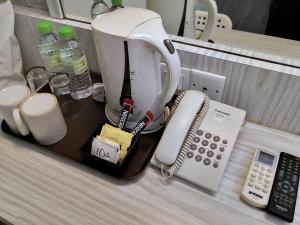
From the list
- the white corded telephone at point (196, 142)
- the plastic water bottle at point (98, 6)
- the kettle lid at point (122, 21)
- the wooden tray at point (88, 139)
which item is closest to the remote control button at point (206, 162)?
the white corded telephone at point (196, 142)

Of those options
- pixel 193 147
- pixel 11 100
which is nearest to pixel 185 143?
pixel 193 147

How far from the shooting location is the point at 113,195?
1.90 feet

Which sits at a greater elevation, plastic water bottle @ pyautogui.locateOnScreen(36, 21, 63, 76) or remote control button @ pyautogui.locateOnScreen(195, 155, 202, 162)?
plastic water bottle @ pyautogui.locateOnScreen(36, 21, 63, 76)

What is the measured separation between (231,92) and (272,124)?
0.48 ft

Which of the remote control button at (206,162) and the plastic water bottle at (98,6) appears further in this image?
the plastic water bottle at (98,6)

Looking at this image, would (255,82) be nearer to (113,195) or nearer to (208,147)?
(208,147)

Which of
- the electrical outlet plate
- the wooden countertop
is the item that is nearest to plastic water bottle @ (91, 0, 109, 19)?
the electrical outlet plate

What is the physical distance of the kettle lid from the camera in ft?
1.68

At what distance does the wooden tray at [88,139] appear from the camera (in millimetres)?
604

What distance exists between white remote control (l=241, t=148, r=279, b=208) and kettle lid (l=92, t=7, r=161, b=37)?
1.36 feet

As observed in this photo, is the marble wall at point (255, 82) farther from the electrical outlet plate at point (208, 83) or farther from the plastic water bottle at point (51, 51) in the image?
the plastic water bottle at point (51, 51)

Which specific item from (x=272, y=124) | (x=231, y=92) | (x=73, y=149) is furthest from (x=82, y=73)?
(x=272, y=124)

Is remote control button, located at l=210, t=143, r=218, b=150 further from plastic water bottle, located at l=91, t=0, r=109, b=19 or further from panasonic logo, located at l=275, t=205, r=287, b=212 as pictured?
plastic water bottle, located at l=91, t=0, r=109, b=19

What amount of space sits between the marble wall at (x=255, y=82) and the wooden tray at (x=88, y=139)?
23 cm
